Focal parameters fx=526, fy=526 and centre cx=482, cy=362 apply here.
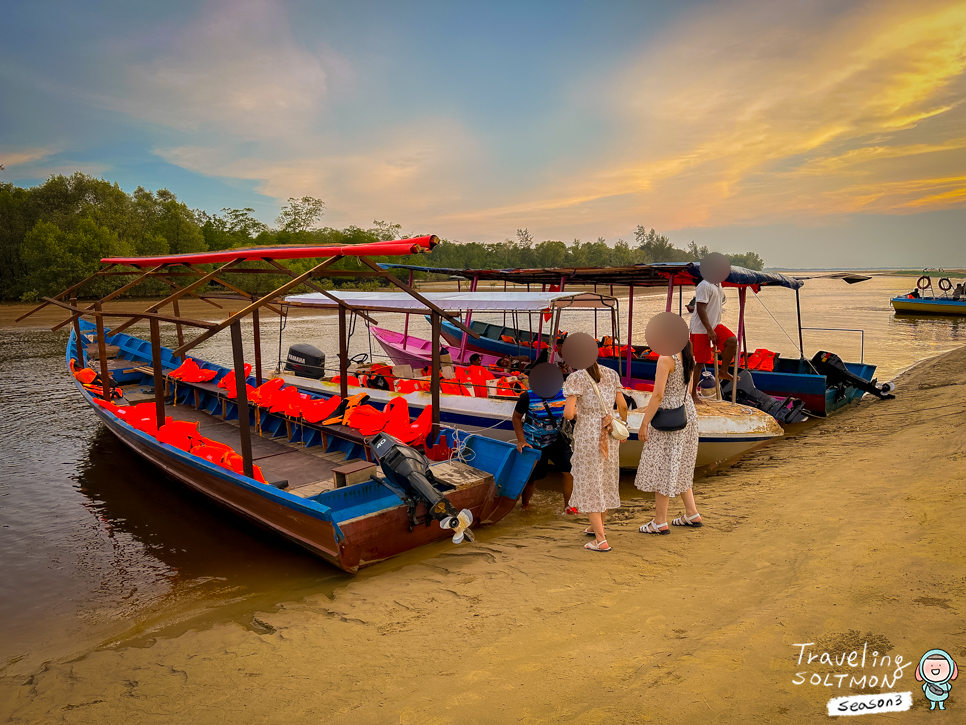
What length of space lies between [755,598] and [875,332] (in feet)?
101

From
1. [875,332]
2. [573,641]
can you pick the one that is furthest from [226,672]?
[875,332]

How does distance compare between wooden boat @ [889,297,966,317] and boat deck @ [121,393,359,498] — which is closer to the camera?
boat deck @ [121,393,359,498]

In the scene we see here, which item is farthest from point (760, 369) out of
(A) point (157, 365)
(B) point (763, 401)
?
(A) point (157, 365)

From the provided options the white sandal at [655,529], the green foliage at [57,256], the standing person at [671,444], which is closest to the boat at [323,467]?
the white sandal at [655,529]

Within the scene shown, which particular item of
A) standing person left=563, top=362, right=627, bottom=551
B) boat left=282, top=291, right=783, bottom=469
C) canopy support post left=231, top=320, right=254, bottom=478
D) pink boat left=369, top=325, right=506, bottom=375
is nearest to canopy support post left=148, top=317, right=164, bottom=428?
canopy support post left=231, top=320, right=254, bottom=478

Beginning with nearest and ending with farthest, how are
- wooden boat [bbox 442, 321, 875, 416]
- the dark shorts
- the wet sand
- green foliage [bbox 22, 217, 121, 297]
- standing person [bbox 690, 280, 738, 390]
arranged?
the wet sand
the dark shorts
standing person [bbox 690, 280, 738, 390]
wooden boat [bbox 442, 321, 875, 416]
green foliage [bbox 22, 217, 121, 297]

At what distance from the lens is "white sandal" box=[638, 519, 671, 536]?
16.1 feet

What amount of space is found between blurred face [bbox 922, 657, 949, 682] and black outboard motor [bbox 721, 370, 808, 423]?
7.91 metres

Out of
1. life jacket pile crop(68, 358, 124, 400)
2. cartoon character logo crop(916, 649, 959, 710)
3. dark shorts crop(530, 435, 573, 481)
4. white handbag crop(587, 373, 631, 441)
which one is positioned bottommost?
cartoon character logo crop(916, 649, 959, 710)

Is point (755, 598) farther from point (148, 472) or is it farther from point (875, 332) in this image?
point (875, 332)

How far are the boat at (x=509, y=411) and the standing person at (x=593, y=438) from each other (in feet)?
9.57

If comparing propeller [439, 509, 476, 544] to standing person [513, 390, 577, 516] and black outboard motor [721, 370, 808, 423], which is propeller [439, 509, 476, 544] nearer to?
standing person [513, 390, 577, 516]

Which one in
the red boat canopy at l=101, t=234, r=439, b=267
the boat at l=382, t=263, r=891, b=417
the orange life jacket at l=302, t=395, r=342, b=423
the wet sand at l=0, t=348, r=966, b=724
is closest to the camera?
the wet sand at l=0, t=348, r=966, b=724

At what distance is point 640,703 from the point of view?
2.64 meters
